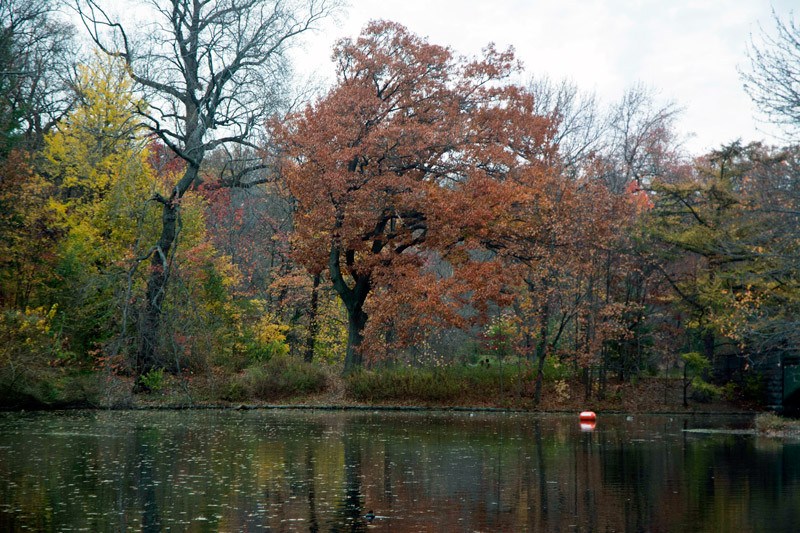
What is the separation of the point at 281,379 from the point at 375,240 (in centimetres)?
657

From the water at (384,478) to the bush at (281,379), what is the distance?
7088 mm

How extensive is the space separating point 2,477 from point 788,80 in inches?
725

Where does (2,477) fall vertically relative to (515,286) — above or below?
below

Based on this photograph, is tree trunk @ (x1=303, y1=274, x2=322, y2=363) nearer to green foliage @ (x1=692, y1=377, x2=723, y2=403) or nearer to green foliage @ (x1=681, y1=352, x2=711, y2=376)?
green foliage @ (x1=681, y1=352, x2=711, y2=376)

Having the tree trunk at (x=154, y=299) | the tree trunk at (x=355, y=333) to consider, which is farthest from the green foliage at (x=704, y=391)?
the tree trunk at (x=154, y=299)

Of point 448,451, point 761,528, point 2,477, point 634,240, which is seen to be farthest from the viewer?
point 634,240

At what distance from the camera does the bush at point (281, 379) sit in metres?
28.4

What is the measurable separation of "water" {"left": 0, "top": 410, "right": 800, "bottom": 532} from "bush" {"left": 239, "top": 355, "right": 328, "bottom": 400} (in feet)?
23.3

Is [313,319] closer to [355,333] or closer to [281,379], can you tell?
[355,333]

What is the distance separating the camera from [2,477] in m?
11.2

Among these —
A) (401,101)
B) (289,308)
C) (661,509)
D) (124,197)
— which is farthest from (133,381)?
(661,509)

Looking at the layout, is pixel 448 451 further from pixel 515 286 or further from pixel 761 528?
pixel 515 286

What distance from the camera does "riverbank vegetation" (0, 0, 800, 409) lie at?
1052 inches

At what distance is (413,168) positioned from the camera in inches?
1109
